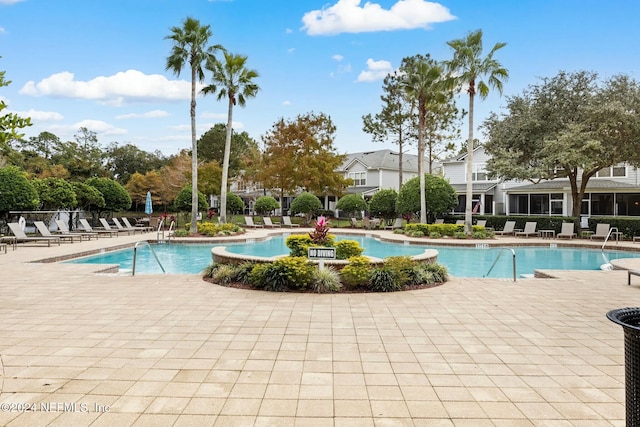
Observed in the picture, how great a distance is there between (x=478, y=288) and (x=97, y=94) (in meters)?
33.9

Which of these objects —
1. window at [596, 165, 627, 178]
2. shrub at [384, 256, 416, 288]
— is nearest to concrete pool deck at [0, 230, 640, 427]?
shrub at [384, 256, 416, 288]

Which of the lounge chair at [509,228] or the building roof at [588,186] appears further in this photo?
the building roof at [588,186]

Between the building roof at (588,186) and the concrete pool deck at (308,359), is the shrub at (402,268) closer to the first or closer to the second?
the concrete pool deck at (308,359)

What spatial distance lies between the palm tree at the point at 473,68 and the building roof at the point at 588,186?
1050 cm

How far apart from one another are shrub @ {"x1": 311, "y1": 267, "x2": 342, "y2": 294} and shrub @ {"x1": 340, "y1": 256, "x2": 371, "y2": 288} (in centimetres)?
17

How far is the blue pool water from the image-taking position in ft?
41.2

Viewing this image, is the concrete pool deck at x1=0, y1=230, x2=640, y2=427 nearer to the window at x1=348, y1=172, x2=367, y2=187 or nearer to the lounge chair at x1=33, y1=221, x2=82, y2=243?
the lounge chair at x1=33, y1=221, x2=82, y2=243

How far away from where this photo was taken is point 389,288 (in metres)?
7.74

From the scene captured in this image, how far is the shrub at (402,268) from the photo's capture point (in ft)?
26.1

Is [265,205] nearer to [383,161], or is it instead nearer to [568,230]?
[383,161]

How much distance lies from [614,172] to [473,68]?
44.6ft

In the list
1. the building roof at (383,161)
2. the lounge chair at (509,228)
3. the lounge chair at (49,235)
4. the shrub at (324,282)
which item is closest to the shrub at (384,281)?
the shrub at (324,282)

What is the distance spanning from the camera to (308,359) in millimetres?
4164

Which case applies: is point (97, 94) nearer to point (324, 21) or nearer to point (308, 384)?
point (324, 21)
